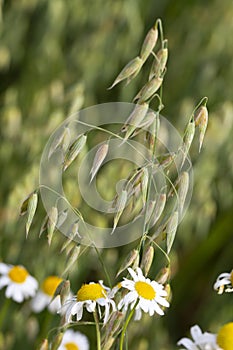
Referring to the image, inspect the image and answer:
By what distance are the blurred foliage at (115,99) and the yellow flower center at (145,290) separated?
1.95ft

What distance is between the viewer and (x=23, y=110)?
1490 millimetres

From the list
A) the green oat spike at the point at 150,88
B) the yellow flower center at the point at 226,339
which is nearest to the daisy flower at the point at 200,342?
the yellow flower center at the point at 226,339

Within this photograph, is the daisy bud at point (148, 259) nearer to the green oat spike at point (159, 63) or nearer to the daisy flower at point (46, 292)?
the green oat spike at point (159, 63)

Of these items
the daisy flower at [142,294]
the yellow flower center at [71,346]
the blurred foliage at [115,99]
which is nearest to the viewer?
the daisy flower at [142,294]

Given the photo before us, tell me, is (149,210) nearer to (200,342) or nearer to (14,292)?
(200,342)

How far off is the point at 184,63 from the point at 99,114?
0.75 ft

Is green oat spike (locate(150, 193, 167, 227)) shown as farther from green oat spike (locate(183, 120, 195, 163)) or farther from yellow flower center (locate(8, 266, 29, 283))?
yellow flower center (locate(8, 266, 29, 283))

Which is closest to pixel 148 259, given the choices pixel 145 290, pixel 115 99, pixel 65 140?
pixel 145 290

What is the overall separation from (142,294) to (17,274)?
401mm

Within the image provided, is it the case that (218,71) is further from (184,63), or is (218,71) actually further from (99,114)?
(99,114)

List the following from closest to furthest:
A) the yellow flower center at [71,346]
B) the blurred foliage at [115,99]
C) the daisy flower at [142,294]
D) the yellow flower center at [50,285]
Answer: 1. the daisy flower at [142,294]
2. the yellow flower center at [71,346]
3. the yellow flower center at [50,285]
4. the blurred foliage at [115,99]

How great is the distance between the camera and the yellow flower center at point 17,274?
947 mm

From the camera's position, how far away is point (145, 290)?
596 millimetres

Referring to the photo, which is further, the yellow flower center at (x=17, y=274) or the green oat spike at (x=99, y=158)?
the yellow flower center at (x=17, y=274)
